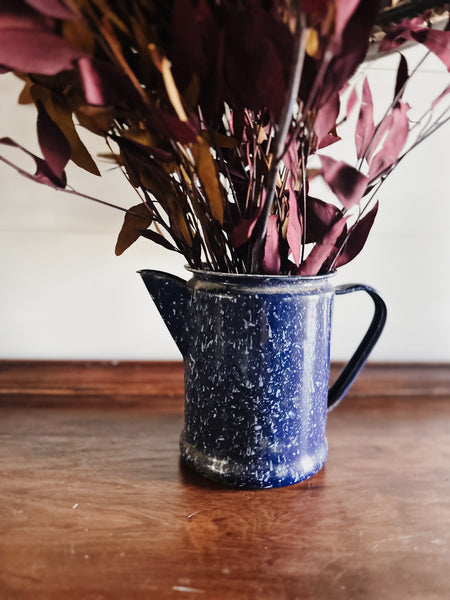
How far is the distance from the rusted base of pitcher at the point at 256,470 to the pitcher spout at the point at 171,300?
0.37 feet

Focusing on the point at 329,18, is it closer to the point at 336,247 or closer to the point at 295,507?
the point at 336,247

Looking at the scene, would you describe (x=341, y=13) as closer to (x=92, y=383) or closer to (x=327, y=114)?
(x=327, y=114)

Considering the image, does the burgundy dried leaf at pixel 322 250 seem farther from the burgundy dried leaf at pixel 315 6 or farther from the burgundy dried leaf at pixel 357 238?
the burgundy dried leaf at pixel 315 6

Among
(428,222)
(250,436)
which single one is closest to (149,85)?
(250,436)

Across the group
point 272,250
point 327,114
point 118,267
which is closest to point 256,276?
point 272,250

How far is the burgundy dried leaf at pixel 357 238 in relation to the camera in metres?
0.48

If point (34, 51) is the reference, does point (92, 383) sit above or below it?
below

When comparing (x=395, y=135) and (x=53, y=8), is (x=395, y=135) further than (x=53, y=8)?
Yes

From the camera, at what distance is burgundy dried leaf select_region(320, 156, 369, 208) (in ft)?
1.10

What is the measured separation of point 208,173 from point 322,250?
0.13m

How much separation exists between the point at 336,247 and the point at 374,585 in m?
0.28

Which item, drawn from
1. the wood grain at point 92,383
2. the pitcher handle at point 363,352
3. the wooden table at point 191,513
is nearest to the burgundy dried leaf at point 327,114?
the pitcher handle at point 363,352

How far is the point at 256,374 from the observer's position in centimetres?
44

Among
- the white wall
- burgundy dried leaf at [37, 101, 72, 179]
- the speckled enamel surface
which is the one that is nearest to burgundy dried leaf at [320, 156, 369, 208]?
the speckled enamel surface
